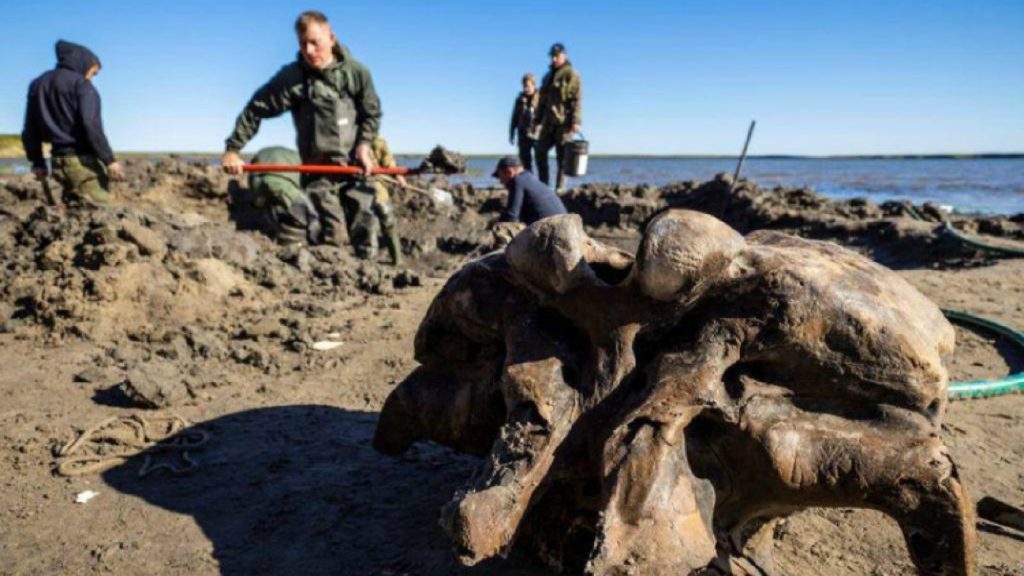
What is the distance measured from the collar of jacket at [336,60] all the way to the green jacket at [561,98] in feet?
20.7

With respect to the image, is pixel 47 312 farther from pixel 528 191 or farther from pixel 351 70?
pixel 528 191

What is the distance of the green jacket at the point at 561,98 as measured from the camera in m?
12.6

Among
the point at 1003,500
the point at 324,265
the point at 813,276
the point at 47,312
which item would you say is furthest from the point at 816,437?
the point at 324,265

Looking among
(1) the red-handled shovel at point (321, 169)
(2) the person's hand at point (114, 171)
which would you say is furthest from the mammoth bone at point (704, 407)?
(2) the person's hand at point (114, 171)

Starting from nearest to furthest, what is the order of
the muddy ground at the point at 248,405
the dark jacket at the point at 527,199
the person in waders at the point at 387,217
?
A: the muddy ground at the point at 248,405 < the dark jacket at the point at 527,199 < the person in waders at the point at 387,217

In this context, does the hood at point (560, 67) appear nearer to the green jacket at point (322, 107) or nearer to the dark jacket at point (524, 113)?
the dark jacket at point (524, 113)

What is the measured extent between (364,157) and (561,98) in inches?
253

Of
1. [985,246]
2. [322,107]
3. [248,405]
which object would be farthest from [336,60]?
[985,246]

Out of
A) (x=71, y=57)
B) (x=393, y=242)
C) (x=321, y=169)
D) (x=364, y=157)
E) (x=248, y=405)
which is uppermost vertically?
(x=71, y=57)

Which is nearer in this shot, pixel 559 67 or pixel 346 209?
pixel 346 209

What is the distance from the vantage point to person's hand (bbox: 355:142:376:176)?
7027 millimetres

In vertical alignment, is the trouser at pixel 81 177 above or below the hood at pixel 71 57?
below

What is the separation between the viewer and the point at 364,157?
7.02 meters

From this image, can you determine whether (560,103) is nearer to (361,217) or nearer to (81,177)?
(361,217)
